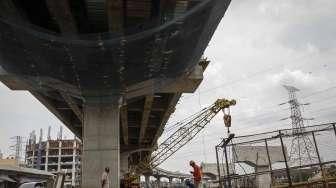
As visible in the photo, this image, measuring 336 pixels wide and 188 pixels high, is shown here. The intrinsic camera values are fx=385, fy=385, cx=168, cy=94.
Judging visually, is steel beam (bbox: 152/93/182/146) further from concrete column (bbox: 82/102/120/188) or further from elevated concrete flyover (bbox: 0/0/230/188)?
concrete column (bbox: 82/102/120/188)

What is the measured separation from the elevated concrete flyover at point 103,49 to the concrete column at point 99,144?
0.16 ft

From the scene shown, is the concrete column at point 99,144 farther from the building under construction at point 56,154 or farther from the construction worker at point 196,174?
the building under construction at point 56,154

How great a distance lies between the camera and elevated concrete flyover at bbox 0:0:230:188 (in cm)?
1275

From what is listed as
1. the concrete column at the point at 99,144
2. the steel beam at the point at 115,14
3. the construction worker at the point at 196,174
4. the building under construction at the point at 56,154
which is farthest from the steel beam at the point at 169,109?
the building under construction at the point at 56,154

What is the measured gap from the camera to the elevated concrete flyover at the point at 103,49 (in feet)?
41.8

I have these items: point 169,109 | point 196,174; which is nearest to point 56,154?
point 169,109

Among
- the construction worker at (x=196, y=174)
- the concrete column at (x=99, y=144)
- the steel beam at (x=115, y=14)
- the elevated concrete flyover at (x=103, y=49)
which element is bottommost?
the construction worker at (x=196, y=174)

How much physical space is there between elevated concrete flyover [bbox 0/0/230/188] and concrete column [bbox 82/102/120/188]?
0.05 meters

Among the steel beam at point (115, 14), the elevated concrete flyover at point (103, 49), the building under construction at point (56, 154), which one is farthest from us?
the building under construction at point (56, 154)

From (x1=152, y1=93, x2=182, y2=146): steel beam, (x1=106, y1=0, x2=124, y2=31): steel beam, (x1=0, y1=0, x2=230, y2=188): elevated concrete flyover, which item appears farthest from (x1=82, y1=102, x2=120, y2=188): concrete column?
(x1=106, y1=0, x2=124, y2=31): steel beam

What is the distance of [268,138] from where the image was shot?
509 inches

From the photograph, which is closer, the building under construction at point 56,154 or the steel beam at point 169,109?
the steel beam at point 169,109

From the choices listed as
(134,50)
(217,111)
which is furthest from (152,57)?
(217,111)

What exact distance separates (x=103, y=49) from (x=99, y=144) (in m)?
6.52
